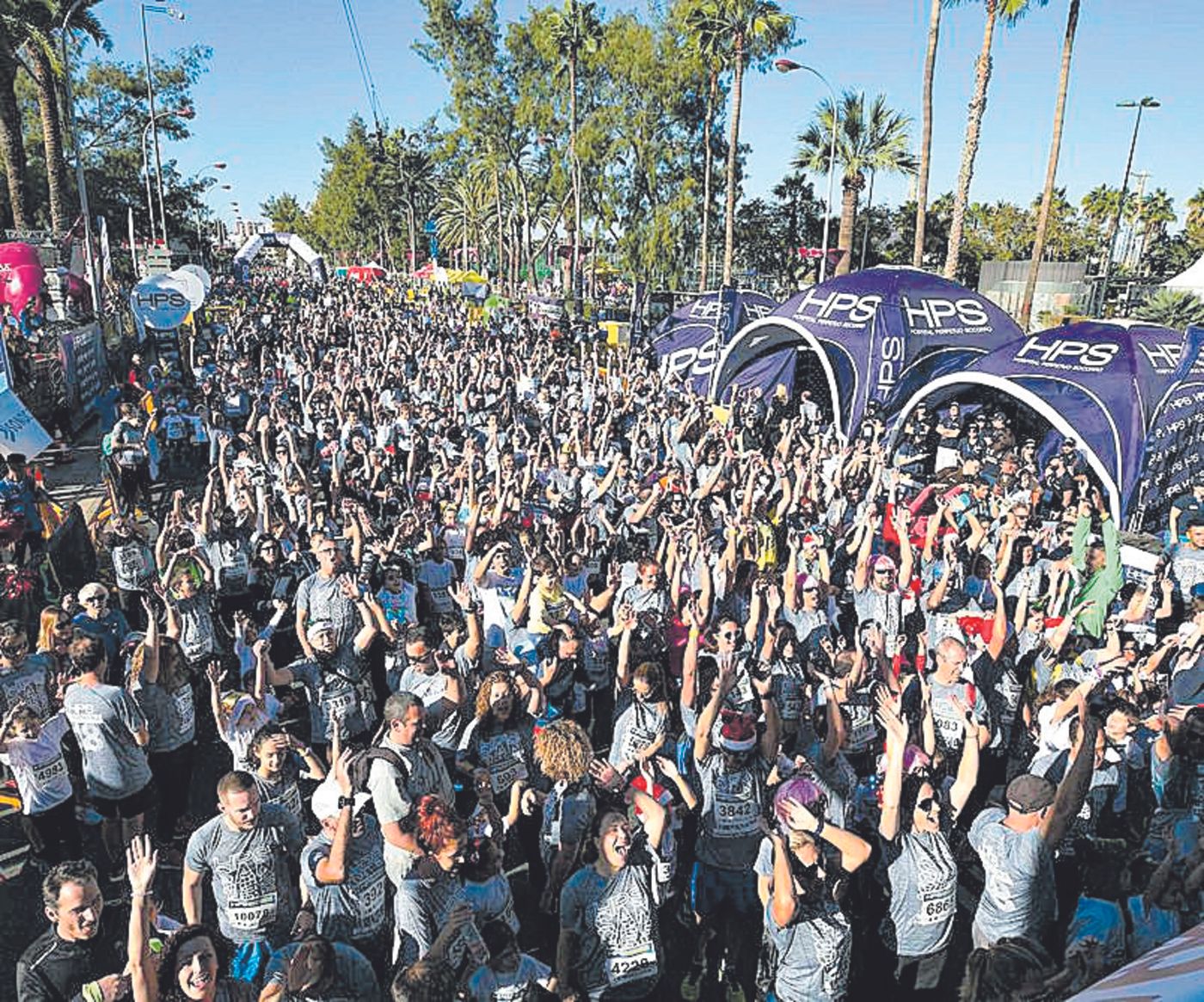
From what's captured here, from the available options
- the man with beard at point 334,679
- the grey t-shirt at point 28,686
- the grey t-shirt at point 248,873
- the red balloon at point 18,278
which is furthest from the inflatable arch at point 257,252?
the grey t-shirt at point 248,873

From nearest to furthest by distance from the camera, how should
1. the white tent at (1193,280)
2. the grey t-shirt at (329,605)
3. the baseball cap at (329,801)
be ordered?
the baseball cap at (329,801) < the grey t-shirt at (329,605) < the white tent at (1193,280)

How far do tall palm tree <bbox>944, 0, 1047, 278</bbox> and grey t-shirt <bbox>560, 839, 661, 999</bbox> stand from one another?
65.4 ft

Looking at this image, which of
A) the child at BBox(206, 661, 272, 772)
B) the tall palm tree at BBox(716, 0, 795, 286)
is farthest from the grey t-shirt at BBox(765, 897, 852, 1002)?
the tall palm tree at BBox(716, 0, 795, 286)

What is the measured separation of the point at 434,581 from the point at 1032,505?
6.72 meters

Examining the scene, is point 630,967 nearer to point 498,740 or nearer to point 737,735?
point 737,735

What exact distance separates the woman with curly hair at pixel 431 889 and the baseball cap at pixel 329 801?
526mm

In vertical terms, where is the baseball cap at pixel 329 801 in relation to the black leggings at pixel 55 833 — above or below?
above

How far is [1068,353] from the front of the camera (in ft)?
37.6

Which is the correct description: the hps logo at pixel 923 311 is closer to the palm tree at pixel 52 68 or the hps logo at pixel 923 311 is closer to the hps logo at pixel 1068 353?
the hps logo at pixel 1068 353

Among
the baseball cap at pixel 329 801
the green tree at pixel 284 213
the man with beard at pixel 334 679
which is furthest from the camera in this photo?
the green tree at pixel 284 213

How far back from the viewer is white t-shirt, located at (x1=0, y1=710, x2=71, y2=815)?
4223 mm

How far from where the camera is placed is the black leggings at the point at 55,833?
4.42 meters

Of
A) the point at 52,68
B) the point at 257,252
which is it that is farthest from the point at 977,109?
the point at 257,252

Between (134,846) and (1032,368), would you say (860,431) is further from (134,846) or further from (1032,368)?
(134,846)
